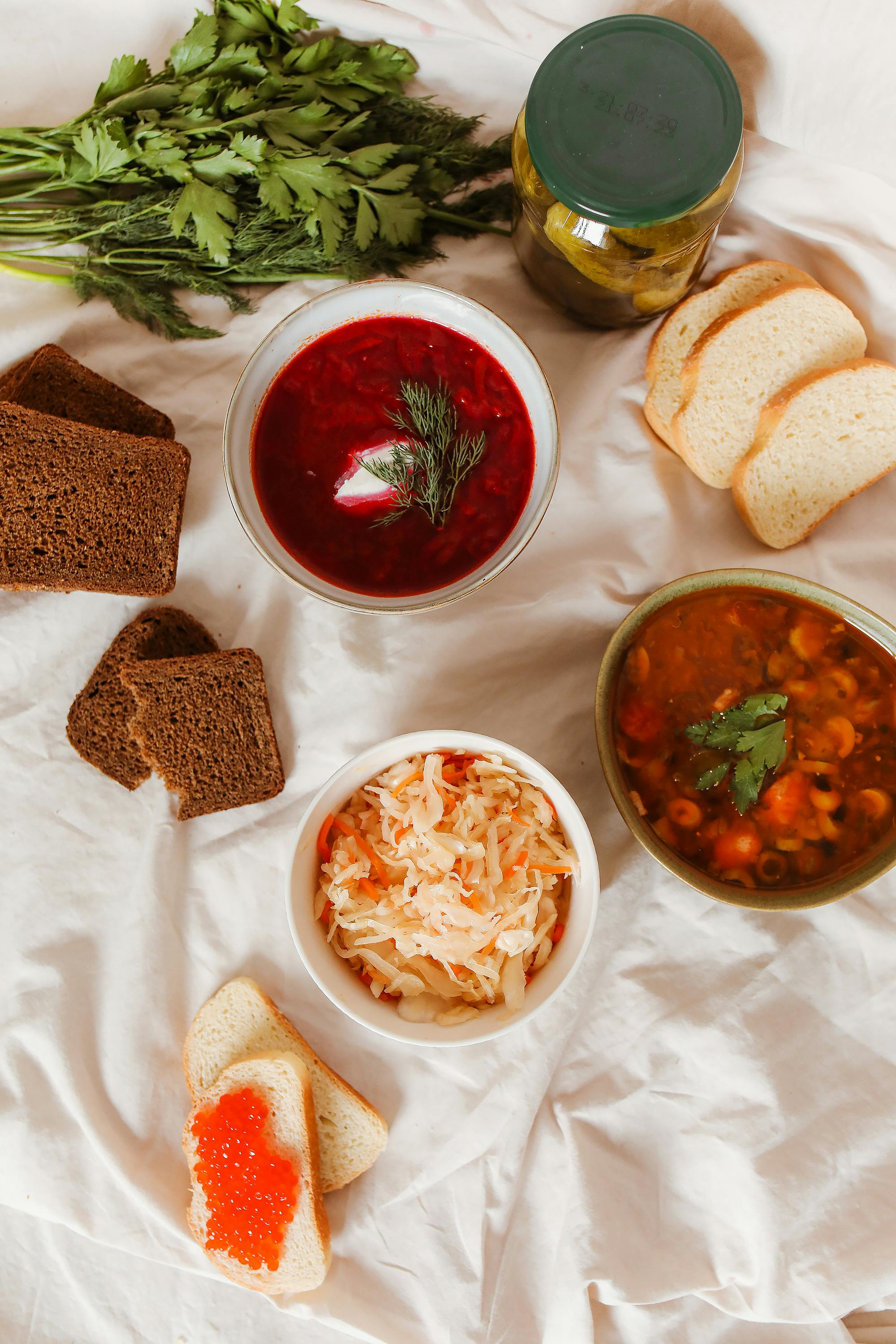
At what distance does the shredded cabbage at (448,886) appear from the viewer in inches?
89.5

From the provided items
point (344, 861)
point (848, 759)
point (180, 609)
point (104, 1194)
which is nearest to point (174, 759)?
point (180, 609)

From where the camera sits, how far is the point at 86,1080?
8.52 feet

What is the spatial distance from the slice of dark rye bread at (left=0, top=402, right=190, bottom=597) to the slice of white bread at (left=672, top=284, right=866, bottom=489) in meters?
1.38

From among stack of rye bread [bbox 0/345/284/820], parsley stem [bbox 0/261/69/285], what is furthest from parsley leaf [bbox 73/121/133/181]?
stack of rye bread [bbox 0/345/284/820]

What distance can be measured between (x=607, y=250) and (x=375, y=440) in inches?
27.2

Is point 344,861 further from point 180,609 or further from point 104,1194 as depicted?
point 104,1194

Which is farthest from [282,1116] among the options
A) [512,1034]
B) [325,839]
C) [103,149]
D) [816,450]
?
[103,149]

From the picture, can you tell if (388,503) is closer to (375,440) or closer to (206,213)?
(375,440)

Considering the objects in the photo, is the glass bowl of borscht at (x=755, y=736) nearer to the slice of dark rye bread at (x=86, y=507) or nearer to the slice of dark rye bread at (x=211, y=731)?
the slice of dark rye bread at (x=211, y=731)

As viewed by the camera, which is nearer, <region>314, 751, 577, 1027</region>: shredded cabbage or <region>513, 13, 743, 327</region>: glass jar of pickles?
<region>513, 13, 743, 327</region>: glass jar of pickles

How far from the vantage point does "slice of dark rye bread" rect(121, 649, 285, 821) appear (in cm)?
255

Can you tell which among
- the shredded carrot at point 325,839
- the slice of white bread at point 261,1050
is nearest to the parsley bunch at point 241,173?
the shredded carrot at point 325,839

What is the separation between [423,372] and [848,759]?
139 centimetres

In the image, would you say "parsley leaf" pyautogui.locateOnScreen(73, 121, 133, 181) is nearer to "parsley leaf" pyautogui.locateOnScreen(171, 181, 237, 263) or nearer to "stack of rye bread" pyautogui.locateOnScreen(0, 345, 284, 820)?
"parsley leaf" pyautogui.locateOnScreen(171, 181, 237, 263)
